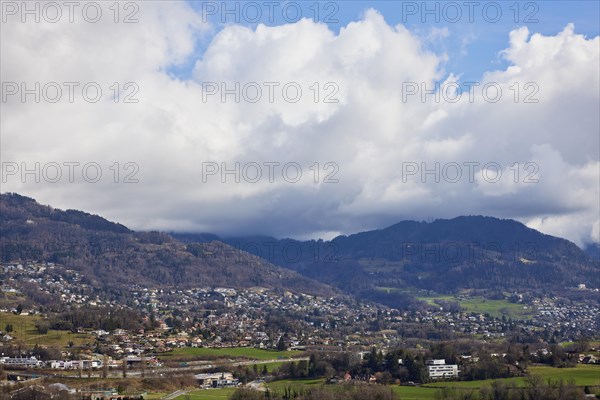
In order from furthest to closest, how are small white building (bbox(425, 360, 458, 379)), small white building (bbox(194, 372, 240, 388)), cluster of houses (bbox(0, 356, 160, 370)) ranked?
cluster of houses (bbox(0, 356, 160, 370))
small white building (bbox(194, 372, 240, 388))
small white building (bbox(425, 360, 458, 379))

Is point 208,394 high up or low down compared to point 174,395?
down

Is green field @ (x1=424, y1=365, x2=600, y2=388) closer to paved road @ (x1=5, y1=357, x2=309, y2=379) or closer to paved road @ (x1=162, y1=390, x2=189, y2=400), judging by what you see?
paved road @ (x1=162, y1=390, x2=189, y2=400)

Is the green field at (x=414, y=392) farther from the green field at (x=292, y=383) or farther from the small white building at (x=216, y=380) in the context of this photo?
the small white building at (x=216, y=380)

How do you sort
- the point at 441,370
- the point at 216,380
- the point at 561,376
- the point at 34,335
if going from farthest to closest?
the point at 34,335 → the point at 216,380 → the point at 441,370 → the point at 561,376

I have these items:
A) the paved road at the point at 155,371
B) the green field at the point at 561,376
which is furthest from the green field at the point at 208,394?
the green field at the point at 561,376

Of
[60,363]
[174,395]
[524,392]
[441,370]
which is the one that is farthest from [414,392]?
[60,363]

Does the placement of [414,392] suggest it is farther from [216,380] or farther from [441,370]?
[216,380]

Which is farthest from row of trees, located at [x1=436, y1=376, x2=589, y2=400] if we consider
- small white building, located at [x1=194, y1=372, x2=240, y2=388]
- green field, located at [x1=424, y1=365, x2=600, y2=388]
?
small white building, located at [x1=194, y1=372, x2=240, y2=388]

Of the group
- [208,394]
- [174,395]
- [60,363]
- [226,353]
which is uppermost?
[60,363]
